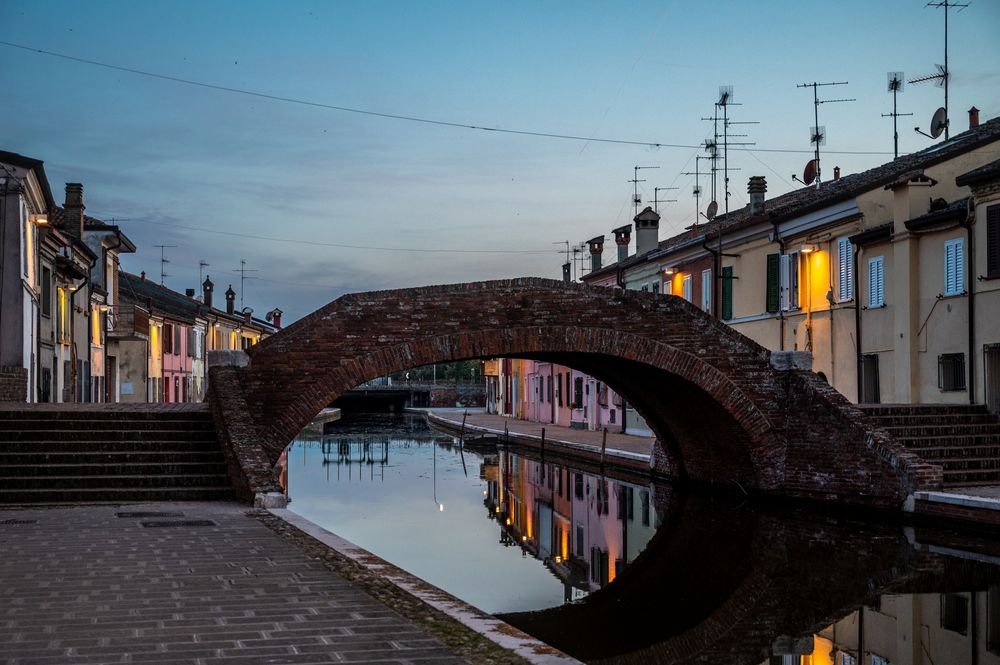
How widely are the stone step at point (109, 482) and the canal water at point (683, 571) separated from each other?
10.5 feet

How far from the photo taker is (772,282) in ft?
90.7

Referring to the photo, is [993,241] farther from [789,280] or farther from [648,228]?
[648,228]

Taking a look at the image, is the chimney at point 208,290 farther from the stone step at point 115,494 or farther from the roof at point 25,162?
the stone step at point 115,494

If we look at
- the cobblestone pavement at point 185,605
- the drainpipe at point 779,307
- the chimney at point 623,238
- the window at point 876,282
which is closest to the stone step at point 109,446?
the cobblestone pavement at point 185,605

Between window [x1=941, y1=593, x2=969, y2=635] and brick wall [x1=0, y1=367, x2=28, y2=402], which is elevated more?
brick wall [x1=0, y1=367, x2=28, y2=402]

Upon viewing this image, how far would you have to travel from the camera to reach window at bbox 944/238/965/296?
20172 millimetres

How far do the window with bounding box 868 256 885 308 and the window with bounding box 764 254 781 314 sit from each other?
13.6 feet

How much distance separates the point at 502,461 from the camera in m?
33.8

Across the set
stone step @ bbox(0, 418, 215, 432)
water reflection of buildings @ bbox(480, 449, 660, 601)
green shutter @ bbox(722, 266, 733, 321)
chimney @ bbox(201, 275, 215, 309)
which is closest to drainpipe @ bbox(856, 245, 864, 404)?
water reflection of buildings @ bbox(480, 449, 660, 601)

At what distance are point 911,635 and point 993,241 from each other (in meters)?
10.5

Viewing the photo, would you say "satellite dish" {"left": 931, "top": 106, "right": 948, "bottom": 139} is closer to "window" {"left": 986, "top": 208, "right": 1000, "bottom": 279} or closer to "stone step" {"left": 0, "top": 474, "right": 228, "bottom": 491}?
"window" {"left": 986, "top": 208, "right": 1000, "bottom": 279}

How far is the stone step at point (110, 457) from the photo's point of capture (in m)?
14.0

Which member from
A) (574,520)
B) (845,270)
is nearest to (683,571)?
(574,520)

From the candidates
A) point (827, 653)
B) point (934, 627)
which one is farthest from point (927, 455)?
point (827, 653)
